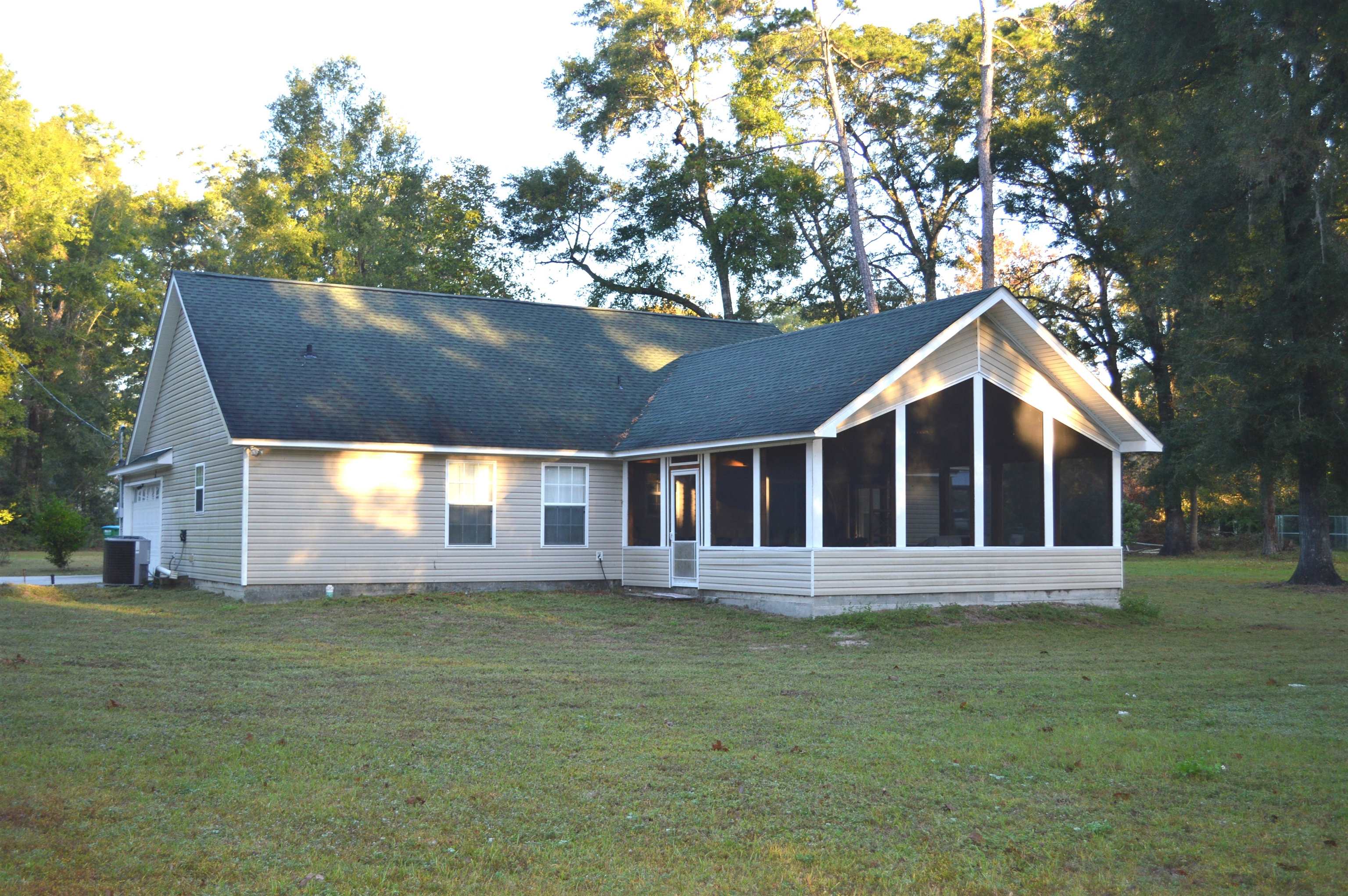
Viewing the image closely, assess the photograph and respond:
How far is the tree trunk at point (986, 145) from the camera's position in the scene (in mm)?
30781

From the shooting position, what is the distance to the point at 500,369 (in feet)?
70.8

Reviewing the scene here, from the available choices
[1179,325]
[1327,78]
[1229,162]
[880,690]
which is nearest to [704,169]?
[1179,325]

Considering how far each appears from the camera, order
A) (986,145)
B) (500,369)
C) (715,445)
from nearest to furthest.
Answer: (715,445)
(500,369)
(986,145)

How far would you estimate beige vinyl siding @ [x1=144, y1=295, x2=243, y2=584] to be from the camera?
18.2 metres

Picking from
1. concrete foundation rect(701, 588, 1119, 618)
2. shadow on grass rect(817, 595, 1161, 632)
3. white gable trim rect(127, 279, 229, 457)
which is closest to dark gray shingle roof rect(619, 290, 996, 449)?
concrete foundation rect(701, 588, 1119, 618)

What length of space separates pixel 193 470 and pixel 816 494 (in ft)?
38.0

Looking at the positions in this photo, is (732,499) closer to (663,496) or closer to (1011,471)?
(663,496)

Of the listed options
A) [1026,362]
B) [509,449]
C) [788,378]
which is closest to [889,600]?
[788,378]

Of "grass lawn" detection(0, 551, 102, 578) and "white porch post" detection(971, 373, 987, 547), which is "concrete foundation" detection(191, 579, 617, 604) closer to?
"white porch post" detection(971, 373, 987, 547)

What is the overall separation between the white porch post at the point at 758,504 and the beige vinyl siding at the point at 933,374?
163 cm

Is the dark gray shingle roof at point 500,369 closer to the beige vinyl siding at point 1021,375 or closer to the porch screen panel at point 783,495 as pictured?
the porch screen panel at point 783,495

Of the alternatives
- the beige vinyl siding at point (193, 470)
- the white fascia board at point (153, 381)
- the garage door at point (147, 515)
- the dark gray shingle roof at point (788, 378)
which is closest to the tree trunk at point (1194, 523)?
the dark gray shingle roof at point (788, 378)

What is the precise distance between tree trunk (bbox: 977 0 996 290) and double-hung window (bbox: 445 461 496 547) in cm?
1682

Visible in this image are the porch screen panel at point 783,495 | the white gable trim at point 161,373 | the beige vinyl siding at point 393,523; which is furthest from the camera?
the white gable trim at point 161,373
